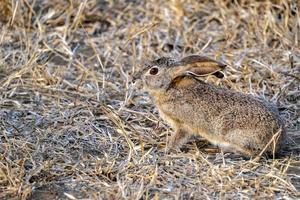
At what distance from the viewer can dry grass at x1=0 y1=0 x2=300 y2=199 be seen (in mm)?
5035

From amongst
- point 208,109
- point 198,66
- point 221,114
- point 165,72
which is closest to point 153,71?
point 165,72

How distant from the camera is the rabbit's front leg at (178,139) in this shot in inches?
224

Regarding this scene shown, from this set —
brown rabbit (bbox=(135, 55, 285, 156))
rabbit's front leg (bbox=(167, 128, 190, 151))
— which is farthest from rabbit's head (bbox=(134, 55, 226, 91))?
rabbit's front leg (bbox=(167, 128, 190, 151))

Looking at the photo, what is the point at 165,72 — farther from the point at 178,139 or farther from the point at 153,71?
the point at 178,139

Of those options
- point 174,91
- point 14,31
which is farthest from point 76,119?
point 14,31

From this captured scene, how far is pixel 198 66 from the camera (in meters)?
5.73

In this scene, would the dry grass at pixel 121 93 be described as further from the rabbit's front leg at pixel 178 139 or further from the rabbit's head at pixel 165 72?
the rabbit's head at pixel 165 72

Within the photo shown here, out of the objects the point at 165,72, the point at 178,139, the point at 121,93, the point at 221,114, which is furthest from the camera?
the point at 121,93

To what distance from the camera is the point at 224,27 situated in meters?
8.16

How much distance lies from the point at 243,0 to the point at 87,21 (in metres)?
1.73

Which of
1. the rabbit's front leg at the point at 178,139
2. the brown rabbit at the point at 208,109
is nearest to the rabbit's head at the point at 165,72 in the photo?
the brown rabbit at the point at 208,109

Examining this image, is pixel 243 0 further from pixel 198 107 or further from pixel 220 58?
pixel 198 107

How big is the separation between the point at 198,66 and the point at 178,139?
0.56 m

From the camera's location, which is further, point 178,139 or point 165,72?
point 165,72
